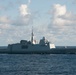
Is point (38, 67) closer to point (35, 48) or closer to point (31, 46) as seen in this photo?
point (35, 48)

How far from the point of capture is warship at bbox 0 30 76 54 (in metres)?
186

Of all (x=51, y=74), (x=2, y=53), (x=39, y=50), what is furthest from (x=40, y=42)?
(x=51, y=74)

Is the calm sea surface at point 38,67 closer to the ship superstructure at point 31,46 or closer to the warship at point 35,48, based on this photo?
the warship at point 35,48

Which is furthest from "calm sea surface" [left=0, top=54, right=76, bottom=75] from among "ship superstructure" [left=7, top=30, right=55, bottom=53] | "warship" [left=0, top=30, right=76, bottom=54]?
"ship superstructure" [left=7, top=30, right=55, bottom=53]

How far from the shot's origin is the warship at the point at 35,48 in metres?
186

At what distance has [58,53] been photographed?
606 feet

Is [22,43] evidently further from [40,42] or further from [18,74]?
[18,74]

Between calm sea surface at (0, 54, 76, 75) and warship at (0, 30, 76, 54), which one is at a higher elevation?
warship at (0, 30, 76, 54)

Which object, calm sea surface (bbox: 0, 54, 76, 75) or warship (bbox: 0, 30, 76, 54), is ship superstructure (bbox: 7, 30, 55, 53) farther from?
calm sea surface (bbox: 0, 54, 76, 75)

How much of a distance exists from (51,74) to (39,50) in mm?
108958

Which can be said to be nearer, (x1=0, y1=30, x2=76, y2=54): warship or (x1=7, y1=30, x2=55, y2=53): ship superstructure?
(x1=0, y1=30, x2=76, y2=54): warship

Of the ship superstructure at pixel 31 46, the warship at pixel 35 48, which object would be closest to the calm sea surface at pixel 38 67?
the warship at pixel 35 48

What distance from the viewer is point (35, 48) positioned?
621ft

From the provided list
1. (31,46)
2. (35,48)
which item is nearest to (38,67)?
(35,48)
